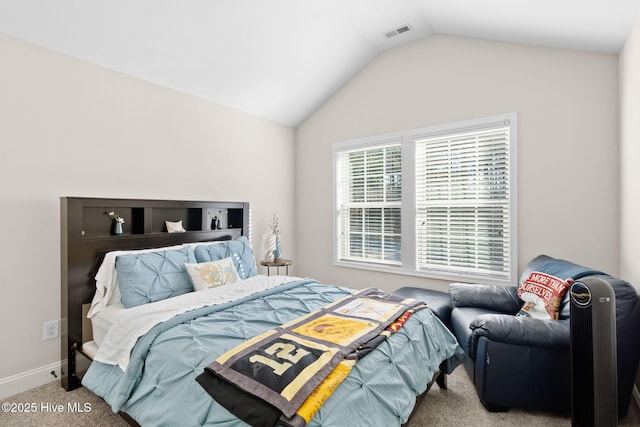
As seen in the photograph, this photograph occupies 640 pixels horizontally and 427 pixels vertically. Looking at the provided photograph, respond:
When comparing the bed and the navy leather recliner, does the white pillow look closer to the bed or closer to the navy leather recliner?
the bed

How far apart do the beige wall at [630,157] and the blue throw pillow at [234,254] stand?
3032 millimetres

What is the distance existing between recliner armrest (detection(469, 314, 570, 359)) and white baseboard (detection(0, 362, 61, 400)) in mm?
3151

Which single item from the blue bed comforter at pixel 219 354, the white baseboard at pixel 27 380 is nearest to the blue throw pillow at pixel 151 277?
the blue bed comforter at pixel 219 354

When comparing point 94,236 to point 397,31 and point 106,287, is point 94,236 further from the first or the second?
point 397,31

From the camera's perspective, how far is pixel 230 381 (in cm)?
129

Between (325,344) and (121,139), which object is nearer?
(325,344)

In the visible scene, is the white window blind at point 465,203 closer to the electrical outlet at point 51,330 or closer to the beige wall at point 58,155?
the beige wall at point 58,155

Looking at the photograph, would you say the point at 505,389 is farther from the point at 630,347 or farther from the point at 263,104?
the point at 263,104

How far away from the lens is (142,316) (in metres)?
2.03

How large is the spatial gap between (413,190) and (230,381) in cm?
291

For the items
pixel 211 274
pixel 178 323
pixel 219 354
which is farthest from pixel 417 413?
pixel 211 274

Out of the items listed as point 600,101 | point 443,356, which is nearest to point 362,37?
point 600,101

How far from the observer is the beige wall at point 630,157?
83.0 inches

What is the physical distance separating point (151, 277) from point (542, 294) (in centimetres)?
289
